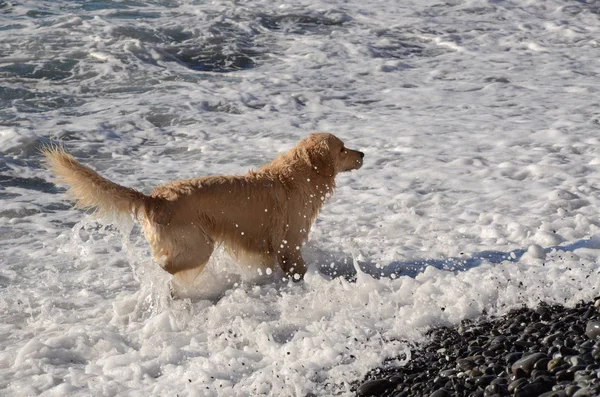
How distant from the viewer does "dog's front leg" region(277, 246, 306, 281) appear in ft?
19.0

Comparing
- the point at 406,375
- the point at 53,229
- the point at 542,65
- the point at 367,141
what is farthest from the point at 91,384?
the point at 542,65

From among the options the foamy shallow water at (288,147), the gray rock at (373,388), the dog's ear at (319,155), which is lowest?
the foamy shallow water at (288,147)

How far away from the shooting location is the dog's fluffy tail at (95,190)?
16.0 feet

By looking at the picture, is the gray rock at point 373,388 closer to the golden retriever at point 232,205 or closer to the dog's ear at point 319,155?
the golden retriever at point 232,205

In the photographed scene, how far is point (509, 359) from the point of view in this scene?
412 cm

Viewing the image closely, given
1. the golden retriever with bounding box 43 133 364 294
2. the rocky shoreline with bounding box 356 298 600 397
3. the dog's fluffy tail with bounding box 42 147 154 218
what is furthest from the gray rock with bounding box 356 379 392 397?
the dog's fluffy tail with bounding box 42 147 154 218

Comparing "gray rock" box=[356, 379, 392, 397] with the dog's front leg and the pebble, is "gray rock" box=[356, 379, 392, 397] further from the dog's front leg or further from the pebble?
the dog's front leg

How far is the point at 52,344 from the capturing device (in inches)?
193

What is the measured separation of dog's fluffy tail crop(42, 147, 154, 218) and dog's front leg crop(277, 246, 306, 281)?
1.12 metres

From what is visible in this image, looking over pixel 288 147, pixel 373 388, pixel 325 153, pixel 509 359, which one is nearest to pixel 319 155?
pixel 325 153

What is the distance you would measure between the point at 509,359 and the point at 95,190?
2605 millimetres

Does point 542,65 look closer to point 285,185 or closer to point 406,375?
point 285,185

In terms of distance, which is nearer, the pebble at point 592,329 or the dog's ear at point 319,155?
the pebble at point 592,329

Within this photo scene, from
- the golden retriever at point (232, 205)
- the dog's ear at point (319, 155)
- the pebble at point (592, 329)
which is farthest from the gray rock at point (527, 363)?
the dog's ear at point (319, 155)
